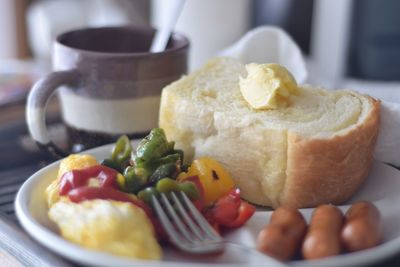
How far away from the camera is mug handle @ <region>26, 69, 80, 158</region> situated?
1.04 meters

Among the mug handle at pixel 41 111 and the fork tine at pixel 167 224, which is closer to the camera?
the fork tine at pixel 167 224

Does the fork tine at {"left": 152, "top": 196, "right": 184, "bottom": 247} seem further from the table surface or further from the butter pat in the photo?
the butter pat

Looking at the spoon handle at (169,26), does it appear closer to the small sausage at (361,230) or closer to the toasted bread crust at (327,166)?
the toasted bread crust at (327,166)

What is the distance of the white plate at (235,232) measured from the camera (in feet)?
2.18

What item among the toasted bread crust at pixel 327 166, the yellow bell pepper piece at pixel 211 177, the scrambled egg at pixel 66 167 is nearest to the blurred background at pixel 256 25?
the scrambled egg at pixel 66 167

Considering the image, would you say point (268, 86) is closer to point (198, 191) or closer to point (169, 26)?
point (198, 191)

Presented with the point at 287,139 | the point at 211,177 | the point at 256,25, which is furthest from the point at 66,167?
the point at 256,25

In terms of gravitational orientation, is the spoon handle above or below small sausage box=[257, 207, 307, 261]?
above

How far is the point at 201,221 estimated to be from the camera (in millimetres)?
750

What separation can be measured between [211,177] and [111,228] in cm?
20

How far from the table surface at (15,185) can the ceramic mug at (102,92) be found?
0.23 ft

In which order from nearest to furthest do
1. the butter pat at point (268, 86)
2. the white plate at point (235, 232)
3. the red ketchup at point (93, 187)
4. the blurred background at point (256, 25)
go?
the white plate at point (235, 232)
the red ketchup at point (93, 187)
the butter pat at point (268, 86)
the blurred background at point (256, 25)

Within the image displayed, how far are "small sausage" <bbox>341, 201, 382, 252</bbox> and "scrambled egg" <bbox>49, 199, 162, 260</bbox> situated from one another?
0.66 feet

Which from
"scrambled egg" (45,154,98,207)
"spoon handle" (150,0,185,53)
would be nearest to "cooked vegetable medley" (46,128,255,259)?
"scrambled egg" (45,154,98,207)
